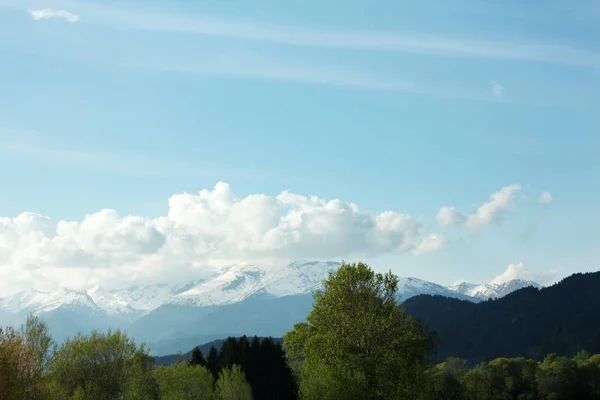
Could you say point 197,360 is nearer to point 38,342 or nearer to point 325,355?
point 38,342

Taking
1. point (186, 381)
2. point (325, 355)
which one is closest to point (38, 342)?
point (325, 355)

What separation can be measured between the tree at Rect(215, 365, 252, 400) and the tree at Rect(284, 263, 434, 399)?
5384 centimetres

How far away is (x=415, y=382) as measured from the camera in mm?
73062

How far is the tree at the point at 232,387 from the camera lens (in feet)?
439

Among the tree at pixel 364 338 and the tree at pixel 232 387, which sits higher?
the tree at pixel 364 338

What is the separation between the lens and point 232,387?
13612cm

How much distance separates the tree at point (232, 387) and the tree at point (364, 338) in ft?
177

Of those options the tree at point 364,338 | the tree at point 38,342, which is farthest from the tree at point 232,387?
the tree at point 38,342

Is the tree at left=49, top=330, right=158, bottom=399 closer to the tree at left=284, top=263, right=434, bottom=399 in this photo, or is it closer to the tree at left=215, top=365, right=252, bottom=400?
the tree at left=284, top=263, right=434, bottom=399

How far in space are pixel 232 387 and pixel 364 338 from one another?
69014 mm

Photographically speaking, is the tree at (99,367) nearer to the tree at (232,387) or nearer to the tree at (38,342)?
the tree at (38,342)

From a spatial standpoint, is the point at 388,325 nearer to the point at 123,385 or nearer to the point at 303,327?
the point at 303,327

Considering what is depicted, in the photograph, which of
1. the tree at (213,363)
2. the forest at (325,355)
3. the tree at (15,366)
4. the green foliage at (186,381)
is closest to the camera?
the tree at (15,366)

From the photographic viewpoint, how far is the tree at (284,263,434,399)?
72750mm
